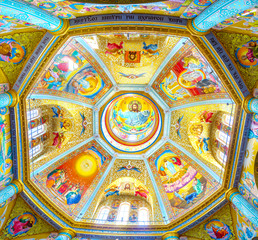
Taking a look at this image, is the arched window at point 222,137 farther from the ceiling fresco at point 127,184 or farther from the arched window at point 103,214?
the arched window at point 103,214

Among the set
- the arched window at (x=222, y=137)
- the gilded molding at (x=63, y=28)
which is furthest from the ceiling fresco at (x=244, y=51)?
the gilded molding at (x=63, y=28)

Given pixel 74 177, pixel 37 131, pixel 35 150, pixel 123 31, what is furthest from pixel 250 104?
pixel 35 150

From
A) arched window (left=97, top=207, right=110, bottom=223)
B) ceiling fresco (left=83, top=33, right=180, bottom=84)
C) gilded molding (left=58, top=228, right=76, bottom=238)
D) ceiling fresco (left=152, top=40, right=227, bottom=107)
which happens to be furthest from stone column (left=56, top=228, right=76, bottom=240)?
ceiling fresco (left=152, top=40, right=227, bottom=107)

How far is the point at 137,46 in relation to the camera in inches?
372

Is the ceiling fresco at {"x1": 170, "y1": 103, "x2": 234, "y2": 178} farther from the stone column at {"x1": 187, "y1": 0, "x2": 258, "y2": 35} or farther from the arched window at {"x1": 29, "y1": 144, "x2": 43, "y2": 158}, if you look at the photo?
the arched window at {"x1": 29, "y1": 144, "x2": 43, "y2": 158}

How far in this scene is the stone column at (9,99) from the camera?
7887mm

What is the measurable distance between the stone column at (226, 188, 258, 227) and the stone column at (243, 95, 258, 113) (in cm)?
Answer: 437

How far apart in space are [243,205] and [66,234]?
974 cm

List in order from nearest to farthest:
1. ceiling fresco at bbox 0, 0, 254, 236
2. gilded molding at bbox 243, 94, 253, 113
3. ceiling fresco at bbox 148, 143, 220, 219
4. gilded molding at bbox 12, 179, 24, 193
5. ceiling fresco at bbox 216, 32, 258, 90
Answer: ceiling fresco at bbox 216, 32, 258, 90 < ceiling fresco at bbox 0, 0, 254, 236 < gilded molding at bbox 243, 94, 253, 113 < gilded molding at bbox 12, 179, 24, 193 < ceiling fresco at bbox 148, 143, 220, 219

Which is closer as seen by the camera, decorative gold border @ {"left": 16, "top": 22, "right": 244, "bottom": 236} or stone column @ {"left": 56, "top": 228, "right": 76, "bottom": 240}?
decorative gold border @ {"left": 16, "top": 22, "right": 244, "bottom": 236}

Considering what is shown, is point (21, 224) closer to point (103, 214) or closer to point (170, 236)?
point (103, 214)

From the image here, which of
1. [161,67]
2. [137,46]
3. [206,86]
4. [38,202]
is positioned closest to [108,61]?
[137,46]

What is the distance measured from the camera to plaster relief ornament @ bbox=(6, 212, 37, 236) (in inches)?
404

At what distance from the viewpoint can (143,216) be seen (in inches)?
506
